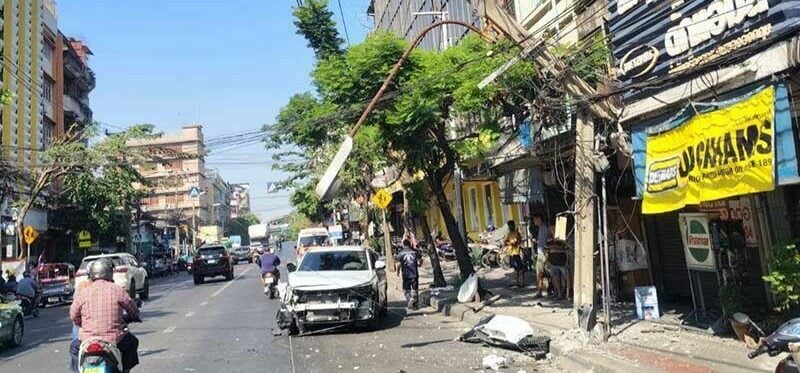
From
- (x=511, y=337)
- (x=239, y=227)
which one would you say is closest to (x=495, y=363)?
(x=511, y=337)

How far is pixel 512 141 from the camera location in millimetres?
15305

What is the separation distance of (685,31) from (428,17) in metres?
21.6

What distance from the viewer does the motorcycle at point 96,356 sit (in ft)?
19.4

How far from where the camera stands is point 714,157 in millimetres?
7574

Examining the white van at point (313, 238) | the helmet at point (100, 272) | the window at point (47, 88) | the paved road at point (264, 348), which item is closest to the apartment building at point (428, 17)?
the paved road at point (264, 348)

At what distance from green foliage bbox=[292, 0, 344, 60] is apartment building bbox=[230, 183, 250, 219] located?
514ft

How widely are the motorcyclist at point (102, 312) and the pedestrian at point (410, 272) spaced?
8.77 m

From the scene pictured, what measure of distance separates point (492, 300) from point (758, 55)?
8364mm

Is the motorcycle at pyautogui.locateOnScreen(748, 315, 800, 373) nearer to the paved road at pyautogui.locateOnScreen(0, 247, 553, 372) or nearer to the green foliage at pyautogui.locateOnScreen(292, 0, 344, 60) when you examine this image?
the paved road at pyautogui.locateOnScreen(0, 247, 553, 372)

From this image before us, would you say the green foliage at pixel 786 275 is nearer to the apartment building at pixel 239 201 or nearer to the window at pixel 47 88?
the window at pixel 47 88

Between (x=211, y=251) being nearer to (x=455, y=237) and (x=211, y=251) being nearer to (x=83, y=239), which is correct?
(x=83, y=239)

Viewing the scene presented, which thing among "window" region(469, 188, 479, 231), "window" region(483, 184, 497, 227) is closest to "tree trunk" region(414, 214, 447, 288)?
"window" region(483, 184, 497, 227)

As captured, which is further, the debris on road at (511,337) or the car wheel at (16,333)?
the car wheel at (16,333)

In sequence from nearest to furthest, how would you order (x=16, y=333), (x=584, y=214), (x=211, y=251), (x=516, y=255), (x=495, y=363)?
(x=495, y=363) < (x=584, y=214) < (x=16, y=333) < (x=516, y=255) < (x=211, y=251)
